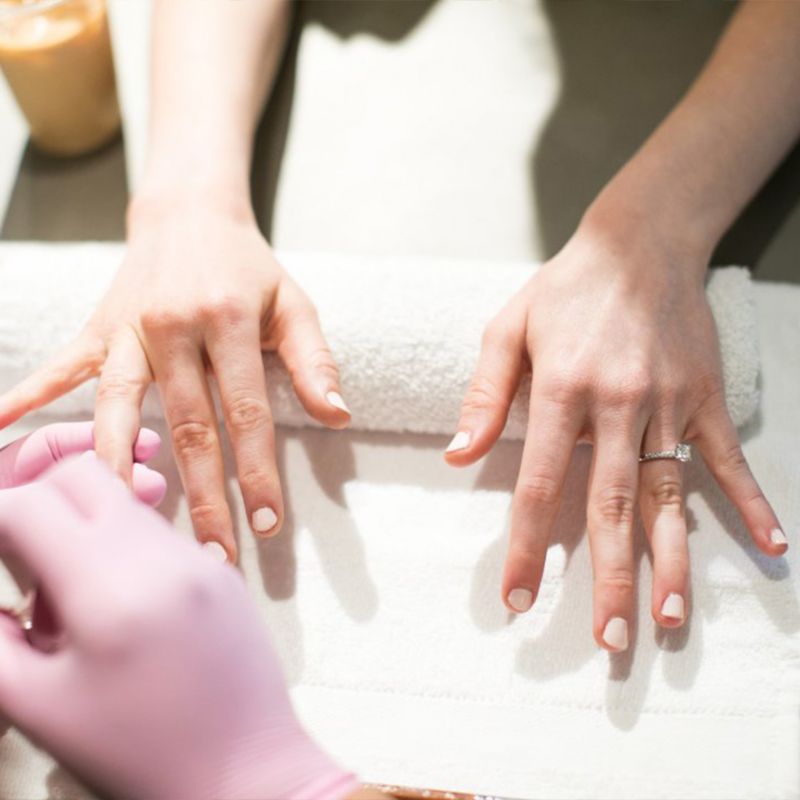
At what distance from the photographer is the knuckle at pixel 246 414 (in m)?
0.58

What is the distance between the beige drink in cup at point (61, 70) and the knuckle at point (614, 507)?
1.79 feet

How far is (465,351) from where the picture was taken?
0.61m

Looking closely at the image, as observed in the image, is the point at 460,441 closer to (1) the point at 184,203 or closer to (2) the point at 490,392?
(2) the point at 490,392

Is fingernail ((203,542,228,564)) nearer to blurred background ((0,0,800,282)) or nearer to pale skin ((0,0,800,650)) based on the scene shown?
pale skin ((0,0,800,650))

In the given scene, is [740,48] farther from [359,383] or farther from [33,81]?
[33,81]

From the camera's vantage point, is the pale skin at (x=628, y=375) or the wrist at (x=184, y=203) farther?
the wrist at (x=184, y=203)

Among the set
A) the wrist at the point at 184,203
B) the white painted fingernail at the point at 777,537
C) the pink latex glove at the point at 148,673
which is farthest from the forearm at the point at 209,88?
the white painted fingernail at the point at 777,537

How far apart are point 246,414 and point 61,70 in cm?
36

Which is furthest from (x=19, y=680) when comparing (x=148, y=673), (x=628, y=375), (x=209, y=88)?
(x=209, y=88)

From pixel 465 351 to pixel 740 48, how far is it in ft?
1.16

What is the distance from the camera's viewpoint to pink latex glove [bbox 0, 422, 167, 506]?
0.54 metres

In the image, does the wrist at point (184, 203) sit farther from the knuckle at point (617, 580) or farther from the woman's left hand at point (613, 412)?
the knuckle at point (617, 580)

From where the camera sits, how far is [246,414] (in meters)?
0.58

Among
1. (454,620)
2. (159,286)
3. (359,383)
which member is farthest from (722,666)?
(159,286)
